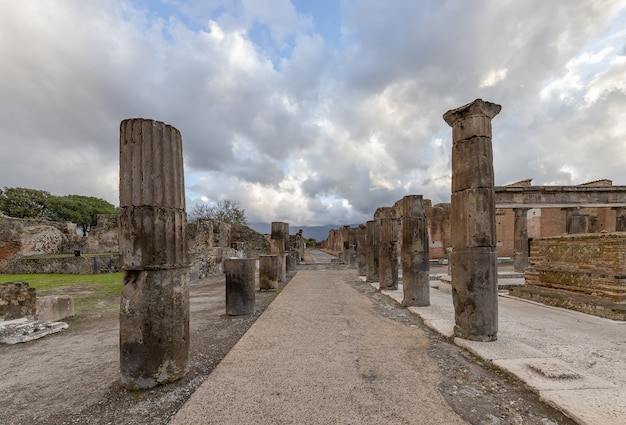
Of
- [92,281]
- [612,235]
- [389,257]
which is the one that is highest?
[612,235]

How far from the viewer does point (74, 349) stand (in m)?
5.13

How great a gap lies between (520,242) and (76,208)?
166 feet

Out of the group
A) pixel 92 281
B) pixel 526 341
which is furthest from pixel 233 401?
pixel 92 281

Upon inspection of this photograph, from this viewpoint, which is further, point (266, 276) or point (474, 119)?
point (266, 276)

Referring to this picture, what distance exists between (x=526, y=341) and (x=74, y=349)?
22.9 feet

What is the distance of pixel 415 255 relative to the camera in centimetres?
852

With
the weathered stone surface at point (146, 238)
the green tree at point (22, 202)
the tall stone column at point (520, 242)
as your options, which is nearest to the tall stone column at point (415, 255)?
the weathered stone surface at point (146, 238)

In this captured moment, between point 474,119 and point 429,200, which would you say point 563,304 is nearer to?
point 474,119

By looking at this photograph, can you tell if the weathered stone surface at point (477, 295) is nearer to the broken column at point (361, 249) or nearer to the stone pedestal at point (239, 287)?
the stone pedestal at point (239, 287)

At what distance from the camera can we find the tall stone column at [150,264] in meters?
3.63

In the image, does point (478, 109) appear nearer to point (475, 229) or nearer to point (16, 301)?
point (475, 229)

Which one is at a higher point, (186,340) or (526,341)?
(186,340)

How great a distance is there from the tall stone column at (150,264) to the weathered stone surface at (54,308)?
4.57m

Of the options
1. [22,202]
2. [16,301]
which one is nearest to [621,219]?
[16,301]
